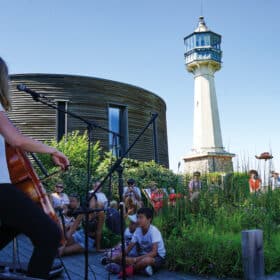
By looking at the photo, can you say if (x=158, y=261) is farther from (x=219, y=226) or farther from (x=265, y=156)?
(x=265, y=156)

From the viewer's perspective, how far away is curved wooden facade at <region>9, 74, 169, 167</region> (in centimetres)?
2086

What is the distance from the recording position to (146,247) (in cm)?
594

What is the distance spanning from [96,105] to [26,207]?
20168mm

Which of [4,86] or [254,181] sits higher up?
[4,86]

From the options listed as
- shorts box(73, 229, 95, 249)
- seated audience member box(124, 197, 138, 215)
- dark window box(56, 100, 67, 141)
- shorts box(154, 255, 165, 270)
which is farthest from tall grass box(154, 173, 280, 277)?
dark window box(56, 100, 67, 141)

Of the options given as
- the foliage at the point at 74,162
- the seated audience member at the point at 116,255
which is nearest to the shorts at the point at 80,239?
the seated audience member at the point at 116,255

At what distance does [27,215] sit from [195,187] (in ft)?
18.9

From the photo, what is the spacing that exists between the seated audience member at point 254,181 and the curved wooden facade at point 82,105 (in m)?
12.2

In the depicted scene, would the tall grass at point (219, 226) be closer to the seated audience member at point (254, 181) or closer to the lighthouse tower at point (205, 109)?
the seated audience member at point (254, 181)

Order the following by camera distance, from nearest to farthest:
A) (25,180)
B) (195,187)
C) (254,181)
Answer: (25,180), (254,181), (195,187)

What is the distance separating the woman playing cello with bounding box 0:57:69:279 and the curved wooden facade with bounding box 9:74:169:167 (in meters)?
16.5

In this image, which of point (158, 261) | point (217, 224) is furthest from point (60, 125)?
point (158, 261)

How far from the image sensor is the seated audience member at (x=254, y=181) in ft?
24.5

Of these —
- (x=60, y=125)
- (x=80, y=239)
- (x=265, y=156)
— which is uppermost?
(x=60, y=125)
